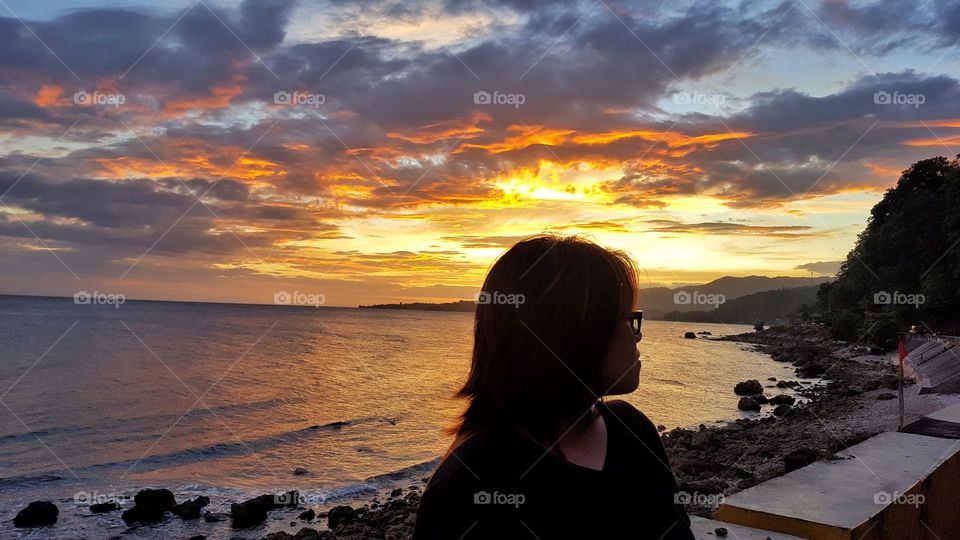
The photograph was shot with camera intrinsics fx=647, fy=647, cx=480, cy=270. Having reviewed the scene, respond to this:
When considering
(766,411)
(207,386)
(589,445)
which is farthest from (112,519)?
(207,386)

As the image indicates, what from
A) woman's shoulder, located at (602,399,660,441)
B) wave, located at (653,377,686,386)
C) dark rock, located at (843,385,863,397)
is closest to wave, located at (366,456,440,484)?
woman's shoulder, located at (602,399,660,441)

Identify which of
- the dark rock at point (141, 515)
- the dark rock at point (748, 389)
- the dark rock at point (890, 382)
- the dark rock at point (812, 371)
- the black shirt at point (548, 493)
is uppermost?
the black shirt at point (548, 493)

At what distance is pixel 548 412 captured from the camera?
1506 mm

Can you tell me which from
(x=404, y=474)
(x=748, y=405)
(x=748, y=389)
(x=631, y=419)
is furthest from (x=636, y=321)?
(x=748, y=389)

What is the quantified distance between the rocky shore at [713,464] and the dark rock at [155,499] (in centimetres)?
2

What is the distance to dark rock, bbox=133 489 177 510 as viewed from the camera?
505 inches

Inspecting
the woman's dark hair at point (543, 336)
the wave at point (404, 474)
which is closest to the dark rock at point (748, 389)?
the wave at point (404, 474)

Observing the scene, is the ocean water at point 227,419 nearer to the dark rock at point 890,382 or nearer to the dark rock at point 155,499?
the dark rock at point 155,499

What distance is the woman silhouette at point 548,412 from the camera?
54.0 inches

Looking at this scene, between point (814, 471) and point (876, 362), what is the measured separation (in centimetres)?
4476

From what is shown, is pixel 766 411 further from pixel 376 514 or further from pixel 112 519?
pixel 112 519

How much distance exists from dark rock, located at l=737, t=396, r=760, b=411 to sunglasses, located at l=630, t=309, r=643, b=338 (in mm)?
27973

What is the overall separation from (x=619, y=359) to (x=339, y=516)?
39.7 feet

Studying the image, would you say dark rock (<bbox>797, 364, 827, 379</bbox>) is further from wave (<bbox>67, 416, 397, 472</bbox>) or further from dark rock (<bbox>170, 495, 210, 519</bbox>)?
dark rock (<bbox>170, 495, 210, 519</bbox>)
